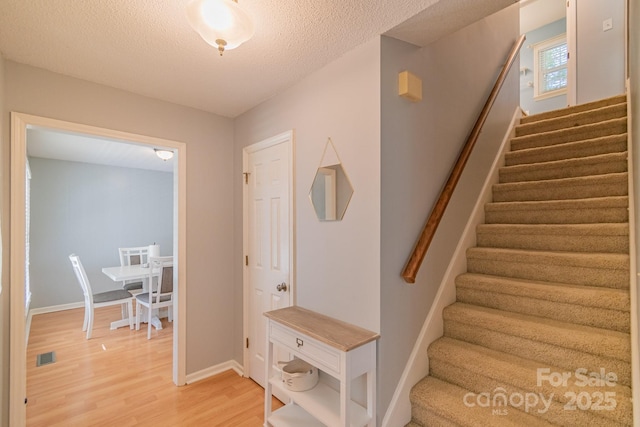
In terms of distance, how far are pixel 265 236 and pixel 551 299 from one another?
209cm

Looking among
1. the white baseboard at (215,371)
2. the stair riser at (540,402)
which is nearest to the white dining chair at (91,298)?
the white baseboard at (215,371)

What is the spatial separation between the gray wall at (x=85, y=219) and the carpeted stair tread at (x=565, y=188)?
581 centimetres

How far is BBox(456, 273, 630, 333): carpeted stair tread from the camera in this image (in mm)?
1572

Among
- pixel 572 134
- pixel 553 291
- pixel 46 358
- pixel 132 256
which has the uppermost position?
pixel 572 134

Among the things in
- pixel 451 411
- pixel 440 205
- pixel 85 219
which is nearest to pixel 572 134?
pixel 440 205

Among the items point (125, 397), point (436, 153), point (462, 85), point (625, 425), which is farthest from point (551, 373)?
point (125, 397)

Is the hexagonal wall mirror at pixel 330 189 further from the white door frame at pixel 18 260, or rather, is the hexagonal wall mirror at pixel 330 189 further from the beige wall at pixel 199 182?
the white door frame at pixel 18 260

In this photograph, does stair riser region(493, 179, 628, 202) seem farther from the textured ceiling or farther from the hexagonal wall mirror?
the hexagonal wall mirror

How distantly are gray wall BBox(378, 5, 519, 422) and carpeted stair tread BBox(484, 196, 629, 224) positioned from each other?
26cm

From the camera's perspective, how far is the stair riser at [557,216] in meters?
1.99

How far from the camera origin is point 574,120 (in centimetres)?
282

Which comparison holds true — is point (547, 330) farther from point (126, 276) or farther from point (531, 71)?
point (531, 71)

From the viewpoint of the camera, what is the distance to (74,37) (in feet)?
5.28

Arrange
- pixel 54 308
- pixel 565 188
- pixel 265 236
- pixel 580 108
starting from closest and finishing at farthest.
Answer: pixel 565 188, pixel 265 236, pixel 580 108, pixel 54 308
